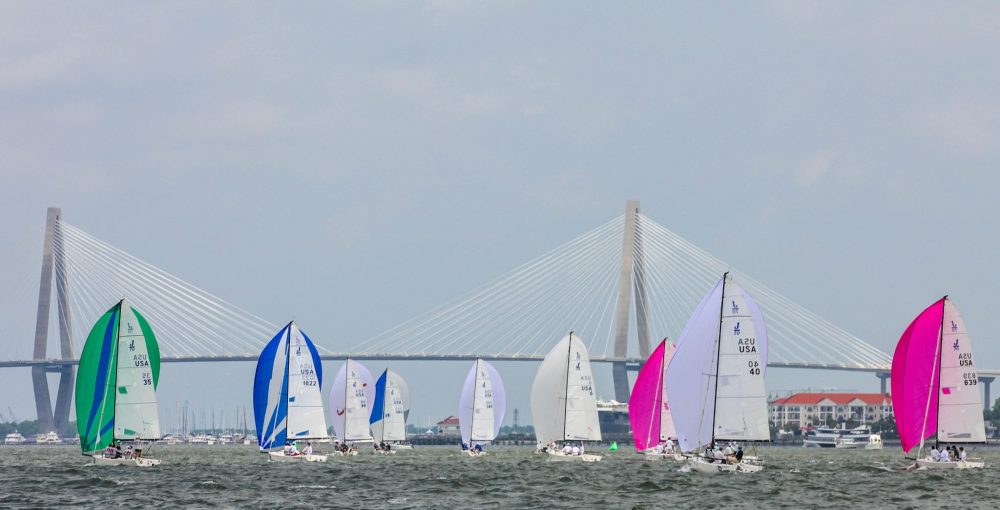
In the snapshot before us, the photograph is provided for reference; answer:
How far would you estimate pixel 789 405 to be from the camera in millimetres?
150750

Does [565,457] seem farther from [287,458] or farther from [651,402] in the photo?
[287,458]

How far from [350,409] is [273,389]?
508 inches

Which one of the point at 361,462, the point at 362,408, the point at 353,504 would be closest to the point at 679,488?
the point at 353,504

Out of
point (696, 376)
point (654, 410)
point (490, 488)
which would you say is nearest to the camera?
point (490, 488)

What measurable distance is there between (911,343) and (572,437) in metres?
11.9

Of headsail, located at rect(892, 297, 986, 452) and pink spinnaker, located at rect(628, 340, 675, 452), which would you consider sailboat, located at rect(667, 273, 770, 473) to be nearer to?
headsail, located at rect(892, 297, 986, 452)

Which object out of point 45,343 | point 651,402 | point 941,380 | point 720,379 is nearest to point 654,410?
point 651,402

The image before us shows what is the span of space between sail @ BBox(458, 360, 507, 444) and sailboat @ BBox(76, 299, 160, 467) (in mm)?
18113

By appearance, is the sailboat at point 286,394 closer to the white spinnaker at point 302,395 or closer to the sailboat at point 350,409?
the white spinnaker at point 302,395

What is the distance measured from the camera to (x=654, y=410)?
161 feet

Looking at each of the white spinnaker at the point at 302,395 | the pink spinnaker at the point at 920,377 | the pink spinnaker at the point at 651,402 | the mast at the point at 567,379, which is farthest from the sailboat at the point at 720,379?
the pink spinnaker at the point at 651,402

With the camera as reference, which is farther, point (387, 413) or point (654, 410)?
point (387, 413)

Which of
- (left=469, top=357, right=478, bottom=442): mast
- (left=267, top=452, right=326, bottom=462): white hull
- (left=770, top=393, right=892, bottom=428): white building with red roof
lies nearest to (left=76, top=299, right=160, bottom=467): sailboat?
(left=267, top=452, right=326, bottom=462): white hull

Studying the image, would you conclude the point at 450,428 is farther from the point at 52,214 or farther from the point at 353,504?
the point at 353,504
